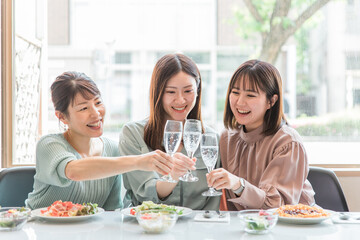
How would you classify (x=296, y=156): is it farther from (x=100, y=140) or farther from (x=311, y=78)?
(x=311, y=78)

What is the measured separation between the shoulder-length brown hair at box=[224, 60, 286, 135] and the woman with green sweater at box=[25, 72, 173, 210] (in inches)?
28.4

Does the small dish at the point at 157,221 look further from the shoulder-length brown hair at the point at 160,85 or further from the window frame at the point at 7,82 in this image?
the window frame at the point at 7,82

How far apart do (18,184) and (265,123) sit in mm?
1372

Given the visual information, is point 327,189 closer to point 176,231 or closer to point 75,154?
point 176,231

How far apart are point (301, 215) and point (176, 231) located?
1.60ft

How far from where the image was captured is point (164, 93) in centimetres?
242

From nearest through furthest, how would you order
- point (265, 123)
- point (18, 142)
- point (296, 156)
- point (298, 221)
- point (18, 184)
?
point (298, 221)
point (296, 156)
point (265, 123)
point (18, 184)
point (18, 142)

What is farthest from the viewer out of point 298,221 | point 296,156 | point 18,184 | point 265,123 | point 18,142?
point 18,142

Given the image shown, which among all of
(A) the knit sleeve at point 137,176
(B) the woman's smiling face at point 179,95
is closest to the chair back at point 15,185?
(A) the knit sleeve at point 137,176

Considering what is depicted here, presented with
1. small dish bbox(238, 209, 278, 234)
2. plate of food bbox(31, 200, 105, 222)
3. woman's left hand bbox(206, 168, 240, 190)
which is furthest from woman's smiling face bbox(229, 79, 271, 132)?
plate of food bbox(31, 200, 105, 222)

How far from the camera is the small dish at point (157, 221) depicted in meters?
1.67

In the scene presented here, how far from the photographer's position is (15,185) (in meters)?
2.62

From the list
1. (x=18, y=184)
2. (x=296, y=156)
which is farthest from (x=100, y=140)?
(x=296, y=156)

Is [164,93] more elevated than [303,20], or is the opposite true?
[303,20]
